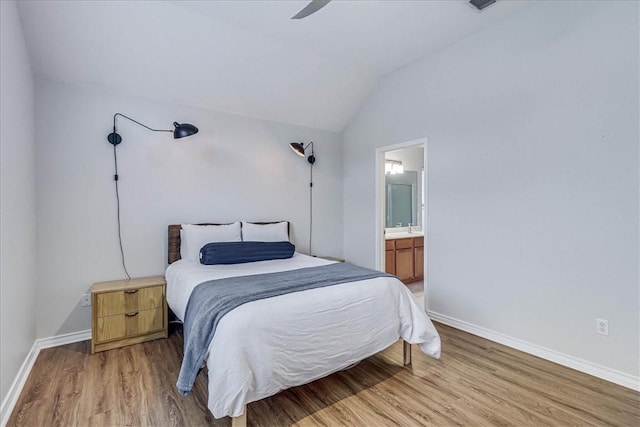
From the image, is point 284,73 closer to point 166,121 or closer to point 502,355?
point 166,121

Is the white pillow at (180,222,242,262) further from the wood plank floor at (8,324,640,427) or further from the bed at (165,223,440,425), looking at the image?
the wood plank floor at (8,324,640,427)

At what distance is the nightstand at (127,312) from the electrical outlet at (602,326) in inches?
142

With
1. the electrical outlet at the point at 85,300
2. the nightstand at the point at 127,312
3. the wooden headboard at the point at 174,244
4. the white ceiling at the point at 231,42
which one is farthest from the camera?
the wooden headboard at the point at 174,244

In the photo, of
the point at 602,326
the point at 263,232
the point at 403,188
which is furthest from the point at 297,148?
the point at 602,326

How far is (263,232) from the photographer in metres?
3.73

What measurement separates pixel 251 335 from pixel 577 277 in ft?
8.22

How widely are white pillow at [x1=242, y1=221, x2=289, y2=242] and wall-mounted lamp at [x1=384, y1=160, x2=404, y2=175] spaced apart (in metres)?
2.38

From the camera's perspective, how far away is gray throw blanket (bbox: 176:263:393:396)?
1737mm

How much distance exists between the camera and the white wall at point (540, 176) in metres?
2.24

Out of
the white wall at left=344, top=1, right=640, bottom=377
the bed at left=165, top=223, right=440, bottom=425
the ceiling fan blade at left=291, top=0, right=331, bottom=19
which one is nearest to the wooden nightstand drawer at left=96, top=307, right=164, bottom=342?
the bed at left=165, top=223, right=440, bottom=425

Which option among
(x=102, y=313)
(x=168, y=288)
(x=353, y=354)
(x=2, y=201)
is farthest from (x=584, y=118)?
(x=102, y=313)

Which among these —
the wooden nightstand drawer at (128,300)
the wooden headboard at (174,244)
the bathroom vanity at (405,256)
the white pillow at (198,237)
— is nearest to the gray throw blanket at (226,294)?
the wooden nightstand drawer at (128,300)

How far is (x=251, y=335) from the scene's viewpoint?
5.57 feet

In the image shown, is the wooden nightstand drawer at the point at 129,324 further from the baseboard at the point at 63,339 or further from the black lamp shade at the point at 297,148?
the black lamp shade at the point at 297,148
